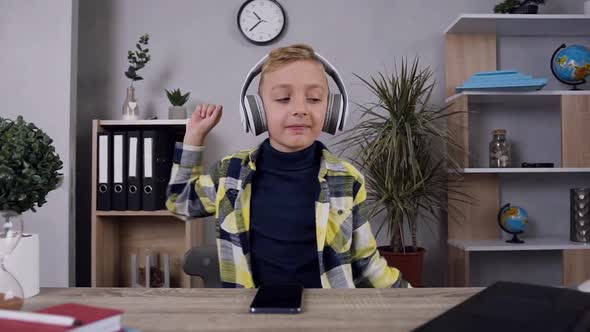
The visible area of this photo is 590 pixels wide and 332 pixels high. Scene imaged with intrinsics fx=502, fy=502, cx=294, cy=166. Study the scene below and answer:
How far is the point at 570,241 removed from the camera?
8.34 ft

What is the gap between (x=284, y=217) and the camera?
1.16 metres

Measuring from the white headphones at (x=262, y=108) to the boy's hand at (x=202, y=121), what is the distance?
0.31ft

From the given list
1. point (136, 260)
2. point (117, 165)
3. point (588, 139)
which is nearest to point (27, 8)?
point (117, 165)

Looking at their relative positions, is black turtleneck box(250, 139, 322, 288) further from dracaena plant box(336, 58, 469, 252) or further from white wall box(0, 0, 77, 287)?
white wall box(0, 0, 77, 287)

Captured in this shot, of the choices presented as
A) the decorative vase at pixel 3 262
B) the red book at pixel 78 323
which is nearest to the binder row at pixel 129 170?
the decorative vase at pixel 3 262

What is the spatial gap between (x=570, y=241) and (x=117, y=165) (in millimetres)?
2264

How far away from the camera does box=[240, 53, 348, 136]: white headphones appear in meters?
1.13

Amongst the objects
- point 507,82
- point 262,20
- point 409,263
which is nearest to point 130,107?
point 262,20

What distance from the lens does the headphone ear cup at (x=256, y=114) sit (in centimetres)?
112

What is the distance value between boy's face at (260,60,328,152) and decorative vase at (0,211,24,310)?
530 mm

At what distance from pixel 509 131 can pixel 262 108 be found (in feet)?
7.04

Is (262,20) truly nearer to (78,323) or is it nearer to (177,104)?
(177,104)

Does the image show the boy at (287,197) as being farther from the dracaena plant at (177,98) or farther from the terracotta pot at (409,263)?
the dracaena plant at (177,98)

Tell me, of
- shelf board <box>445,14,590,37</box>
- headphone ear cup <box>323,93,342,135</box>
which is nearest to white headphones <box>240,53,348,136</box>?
headphone ear cup <box>323,93,342,135</box>
